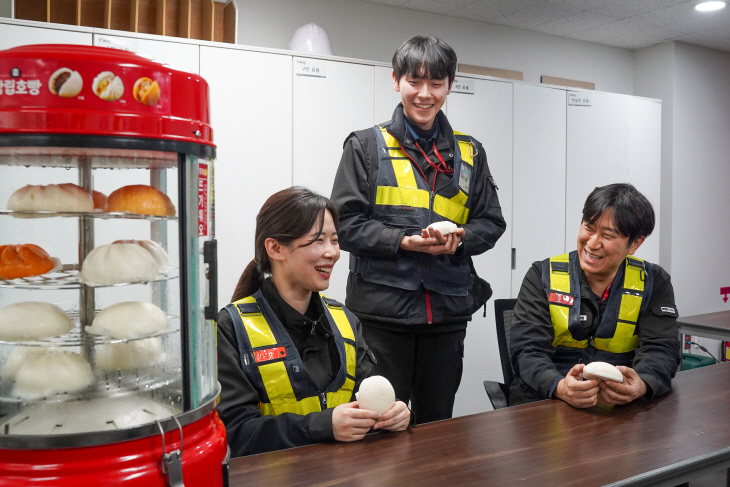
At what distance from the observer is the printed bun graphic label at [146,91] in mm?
909

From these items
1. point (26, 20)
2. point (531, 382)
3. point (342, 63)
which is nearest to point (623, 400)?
point (531, 382)

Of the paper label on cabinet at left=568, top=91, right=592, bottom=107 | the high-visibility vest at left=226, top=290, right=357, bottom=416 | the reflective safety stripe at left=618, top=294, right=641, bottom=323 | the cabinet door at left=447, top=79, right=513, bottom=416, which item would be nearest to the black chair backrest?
the reflective safety stripe at left=618, top=294, right=641, bottom=323

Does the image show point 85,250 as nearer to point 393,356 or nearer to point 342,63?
point 393,356

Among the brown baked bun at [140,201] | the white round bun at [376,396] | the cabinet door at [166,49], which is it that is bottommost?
the white round bun at [376,396]

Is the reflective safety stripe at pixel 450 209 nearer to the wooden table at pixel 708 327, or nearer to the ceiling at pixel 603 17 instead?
the wooden table at pixel 708 327

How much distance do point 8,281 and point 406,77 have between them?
5.07 ft

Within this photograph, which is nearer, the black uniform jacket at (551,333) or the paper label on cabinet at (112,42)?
the black uniform jacket at (551,333)

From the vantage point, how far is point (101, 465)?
0.86m

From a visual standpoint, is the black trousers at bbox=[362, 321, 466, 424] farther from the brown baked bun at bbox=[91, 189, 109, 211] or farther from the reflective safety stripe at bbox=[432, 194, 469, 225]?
the brown baked bun at bbox=[91, 189, 109, 211]

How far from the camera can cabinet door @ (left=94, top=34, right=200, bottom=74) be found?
2.79 metres

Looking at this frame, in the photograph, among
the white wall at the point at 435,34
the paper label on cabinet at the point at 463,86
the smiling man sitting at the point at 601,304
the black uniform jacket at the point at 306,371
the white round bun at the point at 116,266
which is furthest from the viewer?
the white wall at the point at 435,34

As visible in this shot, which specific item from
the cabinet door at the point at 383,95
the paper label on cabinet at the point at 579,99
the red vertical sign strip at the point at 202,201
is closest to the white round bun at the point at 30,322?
the red vertical sign strip at the point at 202,201

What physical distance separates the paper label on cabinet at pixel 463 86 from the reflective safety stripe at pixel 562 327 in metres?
1.92

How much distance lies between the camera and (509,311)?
2.41 m
